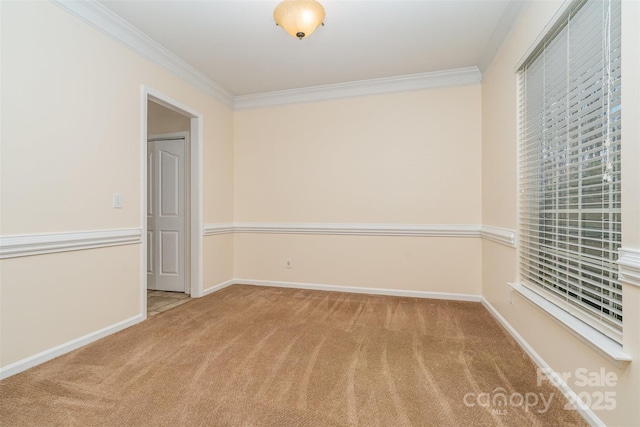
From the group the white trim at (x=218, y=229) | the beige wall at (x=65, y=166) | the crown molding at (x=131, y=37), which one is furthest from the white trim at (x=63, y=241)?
the crown molding at (x=131, y=37)

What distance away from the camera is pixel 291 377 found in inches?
75.7

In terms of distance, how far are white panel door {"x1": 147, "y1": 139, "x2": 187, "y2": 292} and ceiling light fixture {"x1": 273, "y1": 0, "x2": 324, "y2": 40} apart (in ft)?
7.75

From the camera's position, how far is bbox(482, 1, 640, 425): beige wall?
1.24m

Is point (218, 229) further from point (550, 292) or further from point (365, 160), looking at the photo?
point (550, 292)

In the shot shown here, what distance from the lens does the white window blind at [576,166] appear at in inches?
56.2

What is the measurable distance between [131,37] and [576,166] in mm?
3550

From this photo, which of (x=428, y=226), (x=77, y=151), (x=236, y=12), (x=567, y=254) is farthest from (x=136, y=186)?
(x=567, y=254)

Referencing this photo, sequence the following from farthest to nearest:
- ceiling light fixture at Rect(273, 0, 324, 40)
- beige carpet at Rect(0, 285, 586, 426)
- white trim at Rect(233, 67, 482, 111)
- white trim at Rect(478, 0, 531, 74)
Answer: white trim at Rect(233, 67, 482, 111) → white trim at Rect(478, 0, 531, 74) → ceiling light fixture at Rect(273, 0, 324, 40) → beige carpet at Rect(0, 285, 586, 426)

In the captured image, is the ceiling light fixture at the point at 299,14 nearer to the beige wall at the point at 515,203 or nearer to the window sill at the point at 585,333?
the beige wall at the point at 515,203

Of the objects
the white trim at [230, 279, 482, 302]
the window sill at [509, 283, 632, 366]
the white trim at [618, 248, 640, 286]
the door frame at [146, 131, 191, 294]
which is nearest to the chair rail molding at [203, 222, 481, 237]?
the door frame at [146, 131, 191, 294]

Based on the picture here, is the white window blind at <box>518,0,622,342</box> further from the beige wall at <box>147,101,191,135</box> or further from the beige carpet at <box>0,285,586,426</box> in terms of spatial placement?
the beige wall at <box>147,101,191,135</box>

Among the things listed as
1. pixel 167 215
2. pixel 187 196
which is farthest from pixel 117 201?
pixel 167 215

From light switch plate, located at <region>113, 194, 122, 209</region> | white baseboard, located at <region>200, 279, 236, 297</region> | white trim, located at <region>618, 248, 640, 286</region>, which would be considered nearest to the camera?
white trim, located at <region>618, 248, 640, 286</region>

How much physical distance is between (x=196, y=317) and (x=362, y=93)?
126 inches
